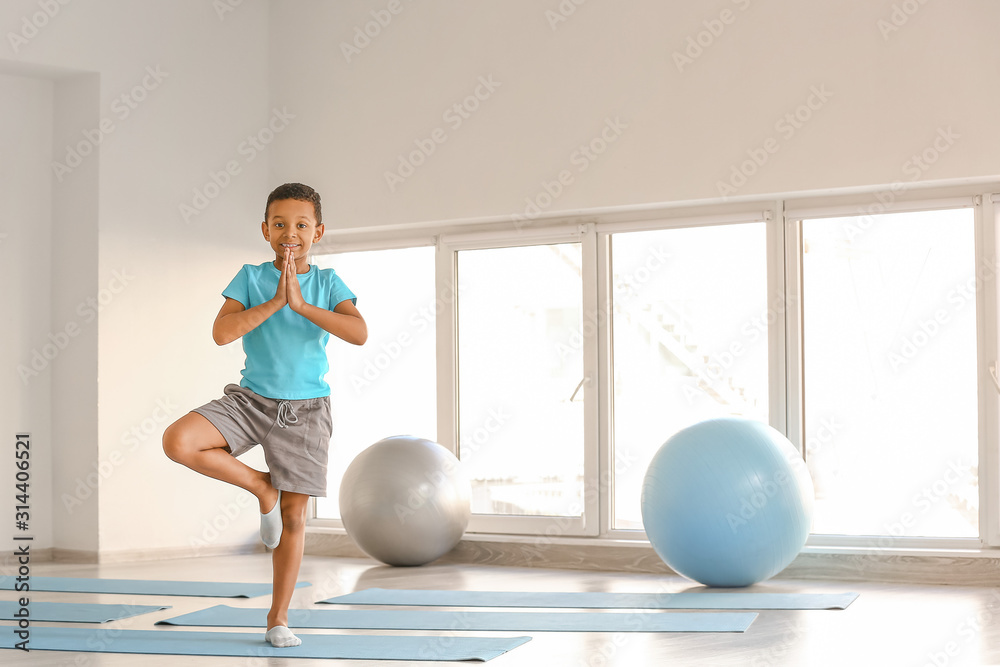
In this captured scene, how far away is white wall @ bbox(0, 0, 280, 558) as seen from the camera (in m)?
5.39

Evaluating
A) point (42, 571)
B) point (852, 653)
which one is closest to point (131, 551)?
point (42, 571)

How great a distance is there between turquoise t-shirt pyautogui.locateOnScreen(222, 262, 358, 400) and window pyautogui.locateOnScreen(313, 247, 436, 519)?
269cm

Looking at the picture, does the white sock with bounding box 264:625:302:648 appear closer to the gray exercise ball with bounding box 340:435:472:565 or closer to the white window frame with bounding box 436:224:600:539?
the gray exercise ball with bounding box 340:435:472:565

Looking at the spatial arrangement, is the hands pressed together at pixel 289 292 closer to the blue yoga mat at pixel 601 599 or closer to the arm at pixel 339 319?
the arm at pixel 339 319

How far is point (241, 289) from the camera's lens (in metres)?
2.97

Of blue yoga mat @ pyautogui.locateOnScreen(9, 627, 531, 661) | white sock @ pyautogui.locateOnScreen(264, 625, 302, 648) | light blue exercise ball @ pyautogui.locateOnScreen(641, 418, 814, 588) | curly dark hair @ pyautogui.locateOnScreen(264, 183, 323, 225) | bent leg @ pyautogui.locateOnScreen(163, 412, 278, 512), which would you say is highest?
curly dark hair @ pyautogui.locateOnScreen(264, 183, 323, 225)

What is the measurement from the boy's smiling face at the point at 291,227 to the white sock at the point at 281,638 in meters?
0.99

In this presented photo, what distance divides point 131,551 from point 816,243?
362 cm

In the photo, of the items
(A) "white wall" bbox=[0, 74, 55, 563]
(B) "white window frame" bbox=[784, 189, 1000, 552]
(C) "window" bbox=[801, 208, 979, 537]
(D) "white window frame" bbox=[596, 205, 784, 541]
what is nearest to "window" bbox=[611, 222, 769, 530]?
→ (D) "white window frame" bbox=[596, 205, 784, 541]

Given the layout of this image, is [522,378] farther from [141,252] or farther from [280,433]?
[280,433]

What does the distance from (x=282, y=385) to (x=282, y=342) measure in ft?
0.38

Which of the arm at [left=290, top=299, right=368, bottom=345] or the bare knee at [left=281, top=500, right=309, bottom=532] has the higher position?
the arm at [left=290, top=299, right=368, bottom=345]

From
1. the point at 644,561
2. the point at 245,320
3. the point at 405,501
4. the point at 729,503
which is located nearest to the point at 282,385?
the point at 245,320

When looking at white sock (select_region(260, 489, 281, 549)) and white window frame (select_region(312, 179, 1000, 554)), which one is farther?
white window frame (select_region(312, 179, 1000, 554))
